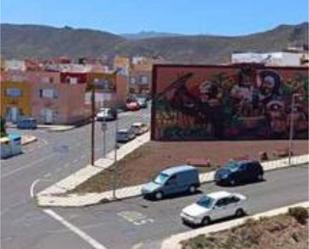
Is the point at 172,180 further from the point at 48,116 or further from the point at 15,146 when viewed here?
the point at 48,116

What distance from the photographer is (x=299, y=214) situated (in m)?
34.1

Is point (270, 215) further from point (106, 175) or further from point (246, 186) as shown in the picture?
point (106, 175)

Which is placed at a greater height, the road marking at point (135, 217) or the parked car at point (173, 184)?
the parked car at point (173, 184)

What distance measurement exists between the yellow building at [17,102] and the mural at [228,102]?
2484cm

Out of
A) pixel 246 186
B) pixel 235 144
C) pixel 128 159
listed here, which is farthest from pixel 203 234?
pixel 235 144

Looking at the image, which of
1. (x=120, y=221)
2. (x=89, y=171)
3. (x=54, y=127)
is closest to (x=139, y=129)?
(x=54, y=127)

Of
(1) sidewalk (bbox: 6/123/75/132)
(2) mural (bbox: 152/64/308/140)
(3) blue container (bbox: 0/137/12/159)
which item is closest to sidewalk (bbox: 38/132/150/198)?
(2) mural (bbox: 152/64/308/140)

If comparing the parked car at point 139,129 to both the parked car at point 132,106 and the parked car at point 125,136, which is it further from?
the parked car at point 132,106

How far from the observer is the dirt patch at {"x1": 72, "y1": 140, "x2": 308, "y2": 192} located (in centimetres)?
4434

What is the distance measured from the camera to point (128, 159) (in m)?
51.5

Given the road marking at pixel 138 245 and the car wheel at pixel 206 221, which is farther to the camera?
the car wheel at pixel 206 221

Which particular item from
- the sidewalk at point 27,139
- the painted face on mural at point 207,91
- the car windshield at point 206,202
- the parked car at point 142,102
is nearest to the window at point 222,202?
the car windshield at point 206,202

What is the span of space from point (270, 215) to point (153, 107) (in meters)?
A: 26.4

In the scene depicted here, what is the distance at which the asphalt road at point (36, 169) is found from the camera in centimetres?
3341
